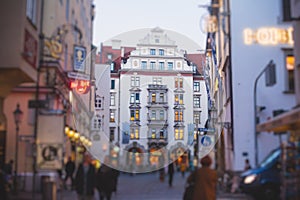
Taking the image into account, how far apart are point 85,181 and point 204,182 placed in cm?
370

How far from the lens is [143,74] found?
117 ft

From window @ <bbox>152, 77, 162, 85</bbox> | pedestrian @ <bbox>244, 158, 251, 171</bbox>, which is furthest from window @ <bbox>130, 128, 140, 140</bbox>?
pedestrian @ <bbox>244, 158, 251, 171</bbox>

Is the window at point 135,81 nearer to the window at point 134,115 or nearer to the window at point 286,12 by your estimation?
the window at point 134,115

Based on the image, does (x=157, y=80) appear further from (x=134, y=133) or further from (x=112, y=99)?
(x=112, y=99)

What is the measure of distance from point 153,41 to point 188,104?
352 inches

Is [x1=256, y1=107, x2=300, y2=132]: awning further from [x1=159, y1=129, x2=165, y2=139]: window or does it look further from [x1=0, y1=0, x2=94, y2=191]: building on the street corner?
[x1=159, y1=129, x2=165, y2=139]: window

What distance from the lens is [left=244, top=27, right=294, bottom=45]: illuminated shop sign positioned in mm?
12945

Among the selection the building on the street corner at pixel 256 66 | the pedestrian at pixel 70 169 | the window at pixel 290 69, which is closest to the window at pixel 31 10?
the pedestrian at pixel 70 169

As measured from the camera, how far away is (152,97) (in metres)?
37.1

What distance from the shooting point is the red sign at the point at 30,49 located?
12.5 metres

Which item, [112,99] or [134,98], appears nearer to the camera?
[112,99]

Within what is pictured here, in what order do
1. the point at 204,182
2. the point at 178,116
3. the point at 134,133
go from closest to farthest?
the point at 204,182 < the point at 178,116 < the point at 134,133

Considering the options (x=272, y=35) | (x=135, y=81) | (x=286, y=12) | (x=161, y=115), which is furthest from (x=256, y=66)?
(x=135, y=81)

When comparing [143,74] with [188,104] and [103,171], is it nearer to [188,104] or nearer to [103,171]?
[188,104]
